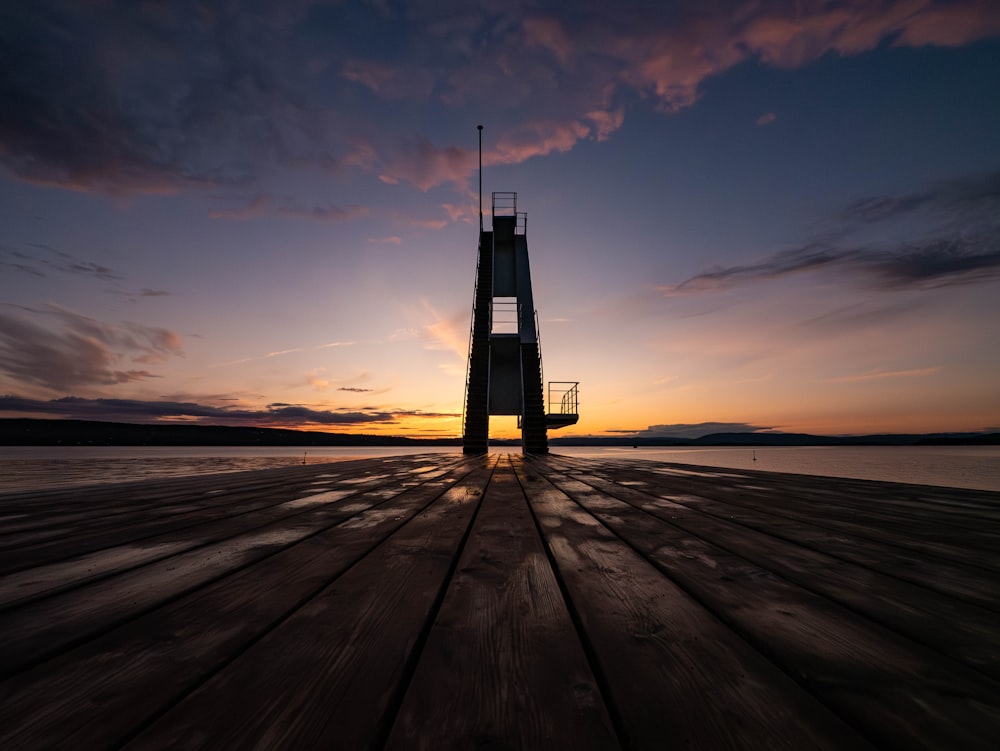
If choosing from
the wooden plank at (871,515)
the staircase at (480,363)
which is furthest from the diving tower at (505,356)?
the wooden plank at (871,515)

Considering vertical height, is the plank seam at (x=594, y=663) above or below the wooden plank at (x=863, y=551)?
below

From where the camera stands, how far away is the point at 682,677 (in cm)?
83

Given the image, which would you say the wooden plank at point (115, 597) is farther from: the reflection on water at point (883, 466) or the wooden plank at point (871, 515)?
the reflection on water at point (883, 466)

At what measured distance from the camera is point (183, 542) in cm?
191

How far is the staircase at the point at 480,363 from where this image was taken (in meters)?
10.5

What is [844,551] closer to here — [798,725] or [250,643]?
[798,725]

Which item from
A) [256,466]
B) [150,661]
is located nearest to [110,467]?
[256,466]

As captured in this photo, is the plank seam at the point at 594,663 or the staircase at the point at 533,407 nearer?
the plank seam at the point at 594,663

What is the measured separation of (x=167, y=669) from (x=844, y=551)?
2.24 m

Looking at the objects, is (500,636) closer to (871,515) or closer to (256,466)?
(871,515)

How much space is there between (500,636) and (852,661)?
28.9 inches

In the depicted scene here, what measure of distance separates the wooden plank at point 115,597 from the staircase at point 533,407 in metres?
8.97

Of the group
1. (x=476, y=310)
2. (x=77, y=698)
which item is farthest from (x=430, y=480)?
(x=476, y=310)

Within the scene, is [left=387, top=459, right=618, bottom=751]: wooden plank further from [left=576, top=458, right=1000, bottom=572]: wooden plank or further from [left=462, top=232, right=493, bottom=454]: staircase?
[left=462, top=232, right=493, bottom=454]: staircase
